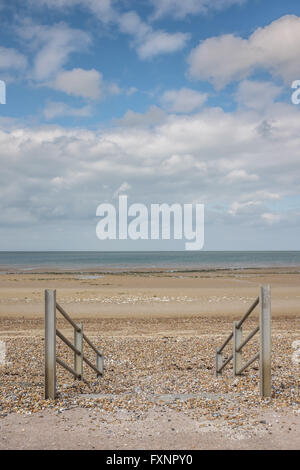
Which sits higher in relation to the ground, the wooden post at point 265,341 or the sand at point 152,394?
the wooden post at point 265,341

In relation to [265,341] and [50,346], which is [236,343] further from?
[50,346]

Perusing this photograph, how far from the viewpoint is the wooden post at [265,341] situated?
601 cm

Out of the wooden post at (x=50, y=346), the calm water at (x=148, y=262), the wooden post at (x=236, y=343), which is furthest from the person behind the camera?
the calm water at (x=148, y=262)

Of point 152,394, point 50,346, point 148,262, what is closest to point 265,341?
point 152,394

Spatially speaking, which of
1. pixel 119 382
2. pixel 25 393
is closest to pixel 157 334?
pixel 119 382

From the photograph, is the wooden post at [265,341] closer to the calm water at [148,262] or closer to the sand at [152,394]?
the sand at [152,394]

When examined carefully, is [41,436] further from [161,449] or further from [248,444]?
[248,444]

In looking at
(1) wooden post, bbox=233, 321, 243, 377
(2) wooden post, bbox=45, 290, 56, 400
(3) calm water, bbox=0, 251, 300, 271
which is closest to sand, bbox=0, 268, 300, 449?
(2) wooden post, bbox=45, 290, 56, 400

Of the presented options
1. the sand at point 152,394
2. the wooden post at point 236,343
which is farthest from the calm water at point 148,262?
the wooden post at point 236,343

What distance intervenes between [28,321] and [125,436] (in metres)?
Result: 14.0

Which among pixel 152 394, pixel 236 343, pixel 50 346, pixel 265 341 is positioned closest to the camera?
pixel 50 346

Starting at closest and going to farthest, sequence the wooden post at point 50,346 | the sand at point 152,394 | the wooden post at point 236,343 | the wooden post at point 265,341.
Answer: the sand at point 152,394 → the wooden post at point 50,346 → the wooden post at point 265,341 → the wooden post at point 236,343

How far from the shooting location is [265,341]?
238 inches
